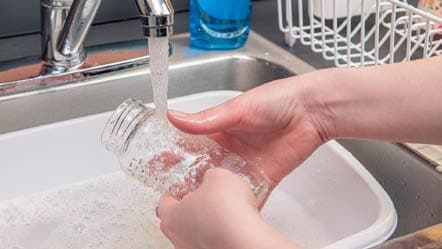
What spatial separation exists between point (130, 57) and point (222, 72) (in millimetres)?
139

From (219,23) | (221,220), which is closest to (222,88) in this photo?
(219,23)

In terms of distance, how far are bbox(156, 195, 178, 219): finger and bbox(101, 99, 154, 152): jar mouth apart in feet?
0.29

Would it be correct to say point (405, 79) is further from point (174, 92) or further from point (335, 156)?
point (174, 92)

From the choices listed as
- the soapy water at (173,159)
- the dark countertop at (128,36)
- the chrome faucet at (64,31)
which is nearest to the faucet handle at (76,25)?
the chrome faucet at (64,31)

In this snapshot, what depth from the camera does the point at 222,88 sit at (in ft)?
3.09

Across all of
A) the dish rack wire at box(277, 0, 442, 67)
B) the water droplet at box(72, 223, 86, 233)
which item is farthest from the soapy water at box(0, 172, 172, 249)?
the dish rack wire at box(277, 0, 442, 67)

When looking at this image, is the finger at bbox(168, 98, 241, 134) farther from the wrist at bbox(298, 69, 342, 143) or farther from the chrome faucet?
the chrome faucet

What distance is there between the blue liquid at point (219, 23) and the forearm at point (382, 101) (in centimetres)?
30

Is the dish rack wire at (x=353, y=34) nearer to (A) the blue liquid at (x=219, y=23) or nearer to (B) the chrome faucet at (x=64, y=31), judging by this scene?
(A) the blue liquid at (x=219, y=23)

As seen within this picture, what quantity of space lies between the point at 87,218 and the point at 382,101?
38 centimetres

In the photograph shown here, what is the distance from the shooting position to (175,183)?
0.59 metres

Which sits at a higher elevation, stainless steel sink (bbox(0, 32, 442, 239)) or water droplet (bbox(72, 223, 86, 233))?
stainless steel sink (bbox(0, 32, 442, 239))

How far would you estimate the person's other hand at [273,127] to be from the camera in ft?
2.09

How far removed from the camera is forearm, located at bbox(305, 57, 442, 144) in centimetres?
60
